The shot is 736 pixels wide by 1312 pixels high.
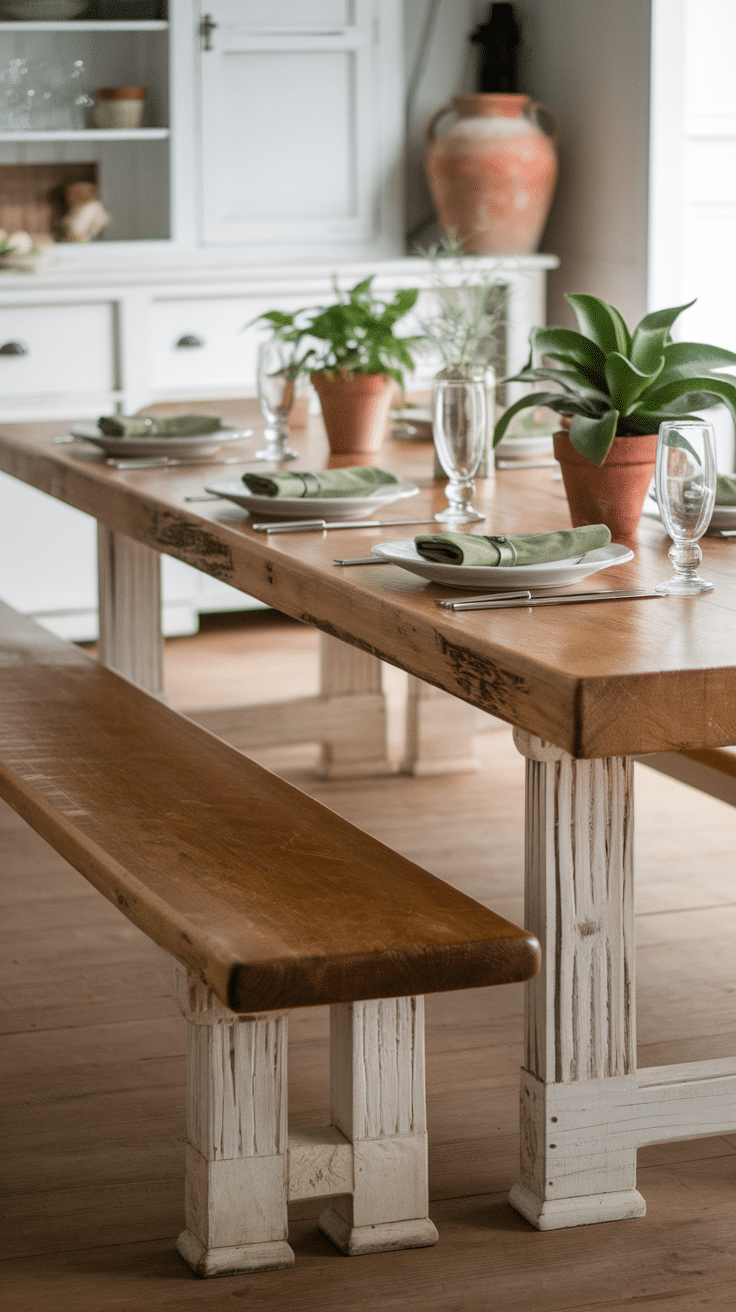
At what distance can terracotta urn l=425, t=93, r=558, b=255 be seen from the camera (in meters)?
4.70

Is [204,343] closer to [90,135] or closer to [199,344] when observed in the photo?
[199,344]

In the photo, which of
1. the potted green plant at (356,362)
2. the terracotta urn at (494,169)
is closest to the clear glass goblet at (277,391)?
the potted green plant at (356,362)

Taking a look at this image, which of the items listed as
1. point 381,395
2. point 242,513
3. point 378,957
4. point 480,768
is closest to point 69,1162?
point 378,957

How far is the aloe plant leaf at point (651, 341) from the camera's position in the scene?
2.08 m

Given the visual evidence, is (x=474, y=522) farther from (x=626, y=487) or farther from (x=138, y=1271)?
(x=138, y=1271)

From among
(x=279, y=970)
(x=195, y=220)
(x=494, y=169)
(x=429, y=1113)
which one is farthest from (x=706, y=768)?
(x=195, y=220)

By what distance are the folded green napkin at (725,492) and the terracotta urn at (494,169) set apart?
99.5 inches

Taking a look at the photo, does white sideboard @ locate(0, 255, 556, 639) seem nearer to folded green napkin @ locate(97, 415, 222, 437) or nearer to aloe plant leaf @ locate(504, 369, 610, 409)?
folded green napkin @ locate(97, 415, 222, 437)

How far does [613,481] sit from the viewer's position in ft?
6.93

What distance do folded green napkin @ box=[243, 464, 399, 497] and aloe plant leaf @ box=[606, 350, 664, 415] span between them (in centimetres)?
41

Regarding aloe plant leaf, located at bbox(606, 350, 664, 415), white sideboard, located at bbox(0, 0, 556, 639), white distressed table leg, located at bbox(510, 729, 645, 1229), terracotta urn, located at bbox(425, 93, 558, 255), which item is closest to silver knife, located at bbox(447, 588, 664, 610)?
white distressed table leg, located at bbox(510, 729, 645, 1229)

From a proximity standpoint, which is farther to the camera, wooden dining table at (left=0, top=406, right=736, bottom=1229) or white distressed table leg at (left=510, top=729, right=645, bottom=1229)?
white distressed table leg at (left=510, top=729, right=645, bottom=1229)

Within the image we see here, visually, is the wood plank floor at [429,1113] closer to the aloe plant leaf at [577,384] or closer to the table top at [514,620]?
the table top at [514,620]

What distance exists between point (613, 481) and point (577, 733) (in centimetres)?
70
